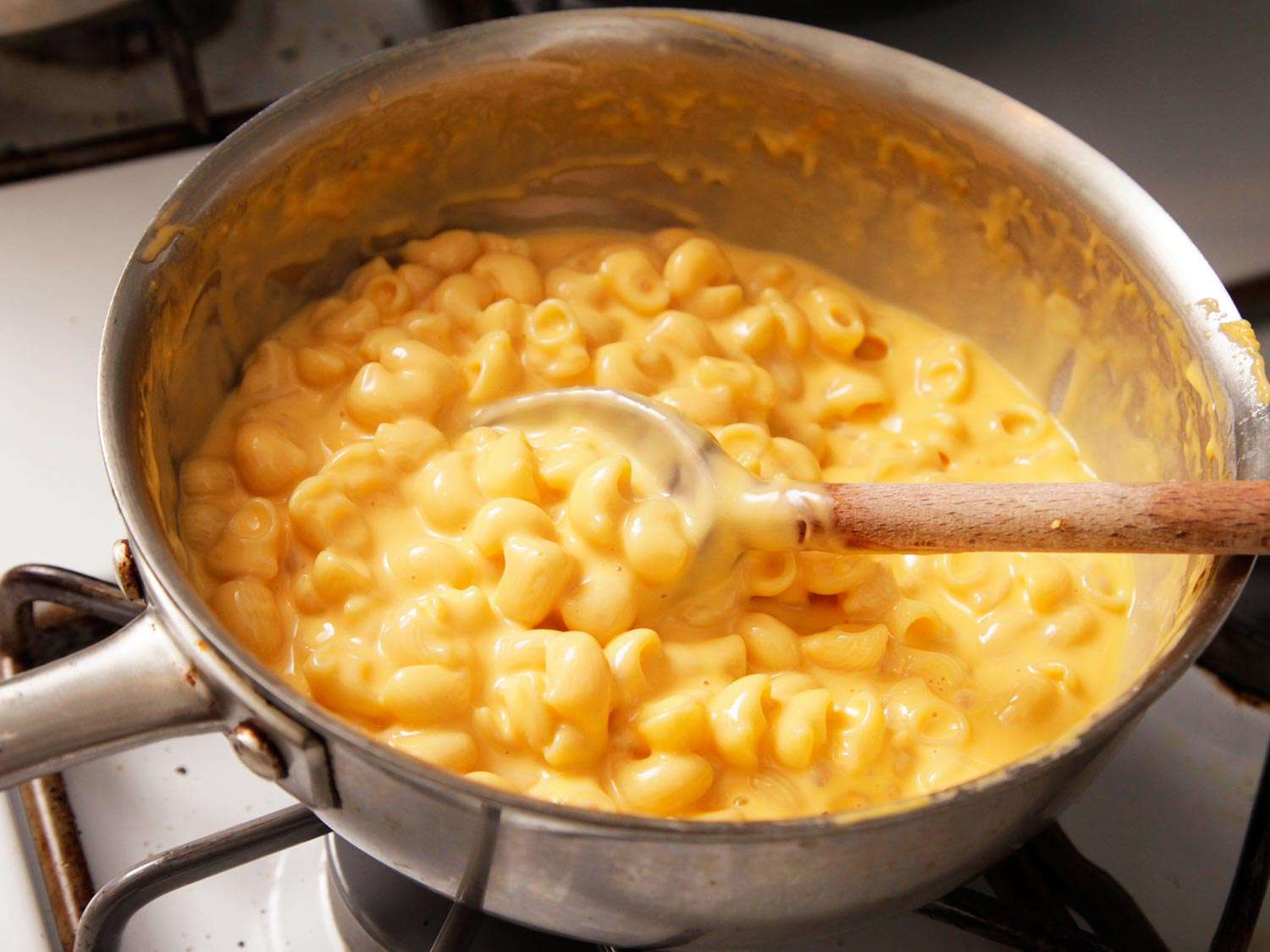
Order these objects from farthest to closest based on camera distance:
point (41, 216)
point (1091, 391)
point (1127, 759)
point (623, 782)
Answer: point (41, 216) < point (1091, 391) < point (1127, 759) < point (623, 782)

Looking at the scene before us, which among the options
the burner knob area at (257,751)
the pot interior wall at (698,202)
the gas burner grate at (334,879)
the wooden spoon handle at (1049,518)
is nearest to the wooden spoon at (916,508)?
the wooden spoon handle at (1049,518)

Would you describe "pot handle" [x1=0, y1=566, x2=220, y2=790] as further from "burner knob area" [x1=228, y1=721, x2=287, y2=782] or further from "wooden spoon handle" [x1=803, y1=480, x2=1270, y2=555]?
"wooden spoon handle" [x1=803, y1=480, x2=1270, y2=555]

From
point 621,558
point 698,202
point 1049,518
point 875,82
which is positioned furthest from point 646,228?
point 1049,518

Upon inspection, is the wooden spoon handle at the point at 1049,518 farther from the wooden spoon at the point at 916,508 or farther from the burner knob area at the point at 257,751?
the burner knob area at the point at 257,751

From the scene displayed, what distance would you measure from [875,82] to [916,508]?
0.49m

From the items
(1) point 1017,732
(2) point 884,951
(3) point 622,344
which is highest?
(3) point 622,344

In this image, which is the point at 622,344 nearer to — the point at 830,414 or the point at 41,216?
the point at 830,414

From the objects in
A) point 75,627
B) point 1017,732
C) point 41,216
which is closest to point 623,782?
point 1017,732

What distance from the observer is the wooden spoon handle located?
881 mm

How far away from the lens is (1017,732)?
3.55 feet

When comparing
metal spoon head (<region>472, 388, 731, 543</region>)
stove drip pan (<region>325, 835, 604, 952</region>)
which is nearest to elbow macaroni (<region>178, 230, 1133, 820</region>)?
metal spoon head (<region>472, 388, 731, 543</region>)

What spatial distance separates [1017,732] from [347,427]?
67 cm

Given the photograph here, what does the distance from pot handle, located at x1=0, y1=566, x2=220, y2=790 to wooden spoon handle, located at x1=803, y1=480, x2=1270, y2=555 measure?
49 cm

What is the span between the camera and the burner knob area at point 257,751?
78cm
